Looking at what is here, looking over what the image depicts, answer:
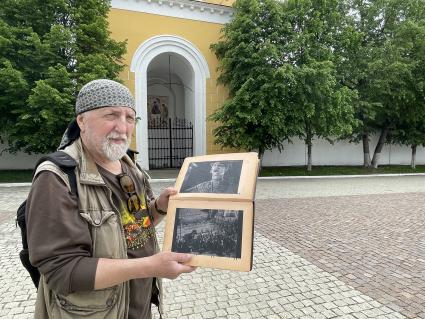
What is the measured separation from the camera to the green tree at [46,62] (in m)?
10.2

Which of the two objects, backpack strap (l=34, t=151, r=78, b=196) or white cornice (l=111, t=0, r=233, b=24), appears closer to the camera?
backpack strap (l=34, t=151, r=78, b=196)

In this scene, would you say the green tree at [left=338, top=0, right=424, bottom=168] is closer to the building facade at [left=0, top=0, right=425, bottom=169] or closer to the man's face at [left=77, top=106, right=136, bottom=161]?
the building facade at [left=0, top=0, right=425, bottom=169]

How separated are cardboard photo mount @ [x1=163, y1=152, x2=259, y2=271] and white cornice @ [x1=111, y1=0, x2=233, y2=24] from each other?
15266 mm

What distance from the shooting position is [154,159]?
1819 cm

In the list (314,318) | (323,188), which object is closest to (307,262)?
(314,318)

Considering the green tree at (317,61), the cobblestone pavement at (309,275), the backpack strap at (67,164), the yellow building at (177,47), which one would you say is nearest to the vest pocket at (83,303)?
the backpack strap at (67,164)

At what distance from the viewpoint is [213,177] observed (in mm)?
1524

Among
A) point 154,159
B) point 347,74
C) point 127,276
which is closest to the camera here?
point 127,276

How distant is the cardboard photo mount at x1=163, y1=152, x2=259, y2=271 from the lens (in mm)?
1276

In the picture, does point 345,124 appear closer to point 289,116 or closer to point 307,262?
point 289,116

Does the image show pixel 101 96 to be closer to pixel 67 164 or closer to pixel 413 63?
pixel 67 164

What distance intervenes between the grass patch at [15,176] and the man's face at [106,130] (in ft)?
40.3

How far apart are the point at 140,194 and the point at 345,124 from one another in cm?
1432

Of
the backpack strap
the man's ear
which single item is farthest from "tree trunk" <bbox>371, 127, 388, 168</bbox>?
the backpack strap
